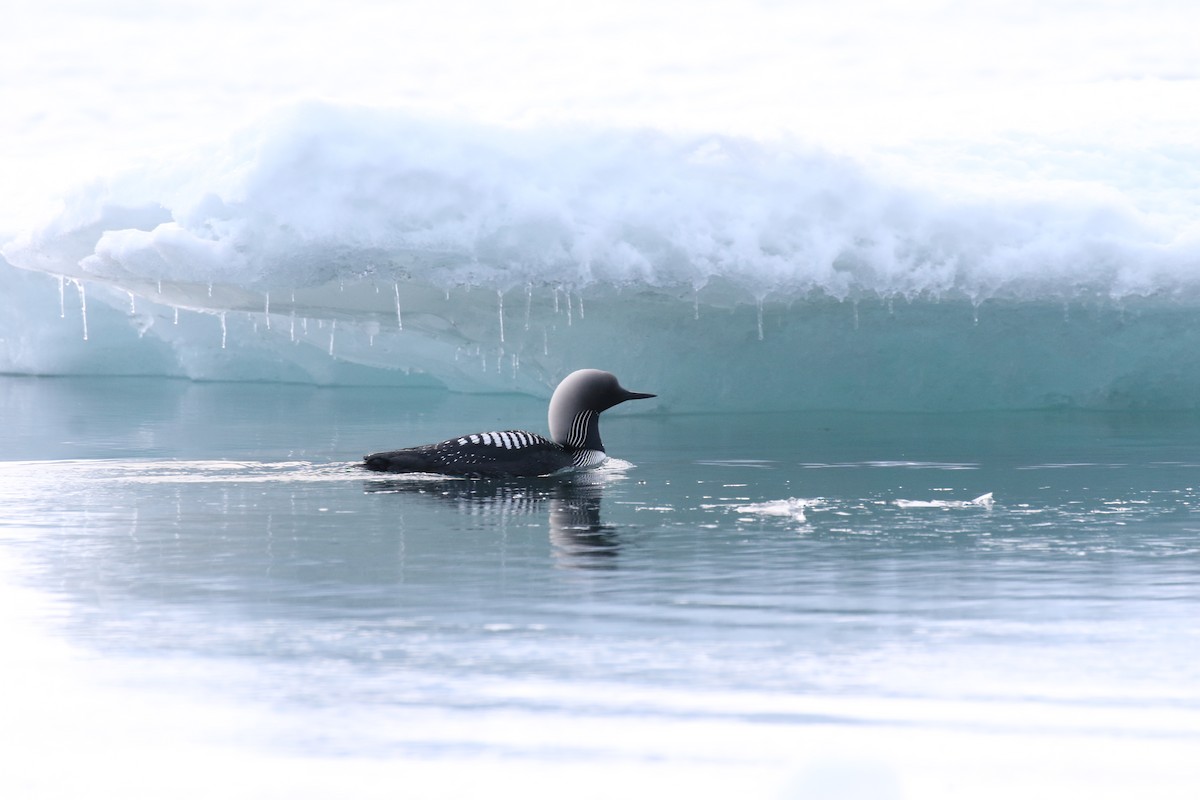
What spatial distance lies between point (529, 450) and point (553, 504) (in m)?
1.40

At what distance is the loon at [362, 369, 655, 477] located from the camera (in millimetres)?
9109

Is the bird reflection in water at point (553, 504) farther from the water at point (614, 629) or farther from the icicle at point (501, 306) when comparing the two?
the icicle at point (501, 306)

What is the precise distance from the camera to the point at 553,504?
7.93m

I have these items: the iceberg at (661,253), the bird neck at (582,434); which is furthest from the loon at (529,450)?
the iceberg at (661,253)

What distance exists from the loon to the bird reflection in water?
0.29 feet

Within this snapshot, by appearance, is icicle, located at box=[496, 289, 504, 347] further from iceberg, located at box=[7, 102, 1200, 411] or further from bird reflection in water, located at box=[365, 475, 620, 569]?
bird reflection in water, located at box=[365, 475, 620, 569]

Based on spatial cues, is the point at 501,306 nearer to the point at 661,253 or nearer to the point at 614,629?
the point at 661,253

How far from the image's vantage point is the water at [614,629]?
11.2 ft

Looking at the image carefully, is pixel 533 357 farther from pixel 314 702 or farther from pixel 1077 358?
pixel 314 702

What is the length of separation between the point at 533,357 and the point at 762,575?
997cm

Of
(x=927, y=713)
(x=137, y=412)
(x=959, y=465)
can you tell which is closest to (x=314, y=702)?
(x=927, y=713)

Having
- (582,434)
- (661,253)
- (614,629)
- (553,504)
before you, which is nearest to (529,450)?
(582,434)

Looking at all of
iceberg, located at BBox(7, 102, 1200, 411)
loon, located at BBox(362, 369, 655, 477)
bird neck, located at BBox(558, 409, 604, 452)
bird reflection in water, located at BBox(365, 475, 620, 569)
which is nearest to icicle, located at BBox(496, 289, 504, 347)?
iceberg, located at BBox(7, 102, 1200, 411)

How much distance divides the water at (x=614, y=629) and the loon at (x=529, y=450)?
21 cm
